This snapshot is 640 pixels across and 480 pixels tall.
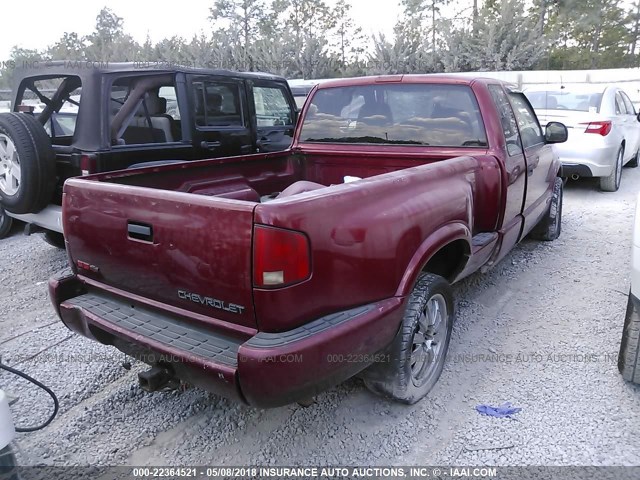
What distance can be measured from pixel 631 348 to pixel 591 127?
5563mm

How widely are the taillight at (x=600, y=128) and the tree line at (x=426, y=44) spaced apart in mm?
19651

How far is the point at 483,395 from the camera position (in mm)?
2934

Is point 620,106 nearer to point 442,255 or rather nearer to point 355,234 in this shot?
point 442,255

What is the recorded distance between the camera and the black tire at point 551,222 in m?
5.45

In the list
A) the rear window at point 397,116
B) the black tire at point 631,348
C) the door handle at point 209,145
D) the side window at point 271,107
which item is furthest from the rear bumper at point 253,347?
the side window at point 271,107

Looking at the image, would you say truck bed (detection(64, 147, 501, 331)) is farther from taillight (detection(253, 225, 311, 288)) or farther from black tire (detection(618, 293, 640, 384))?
black tire (detection(618, 293, 640, 384))

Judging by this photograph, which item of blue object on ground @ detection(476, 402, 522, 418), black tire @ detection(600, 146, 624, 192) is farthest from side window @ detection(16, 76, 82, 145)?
black tire @ detection(600, 146, 624, 192)

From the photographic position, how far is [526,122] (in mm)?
4566

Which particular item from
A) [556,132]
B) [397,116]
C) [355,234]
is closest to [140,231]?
[355,234]

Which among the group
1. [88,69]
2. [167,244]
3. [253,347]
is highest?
[88,69]

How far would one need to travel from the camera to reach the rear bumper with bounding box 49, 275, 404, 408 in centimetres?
196

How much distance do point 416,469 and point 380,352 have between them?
58cm

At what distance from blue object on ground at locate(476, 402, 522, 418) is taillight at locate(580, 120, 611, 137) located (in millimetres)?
5998

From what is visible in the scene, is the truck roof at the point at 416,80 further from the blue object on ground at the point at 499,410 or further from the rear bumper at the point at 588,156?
the rear bumper at the point at 588,156
